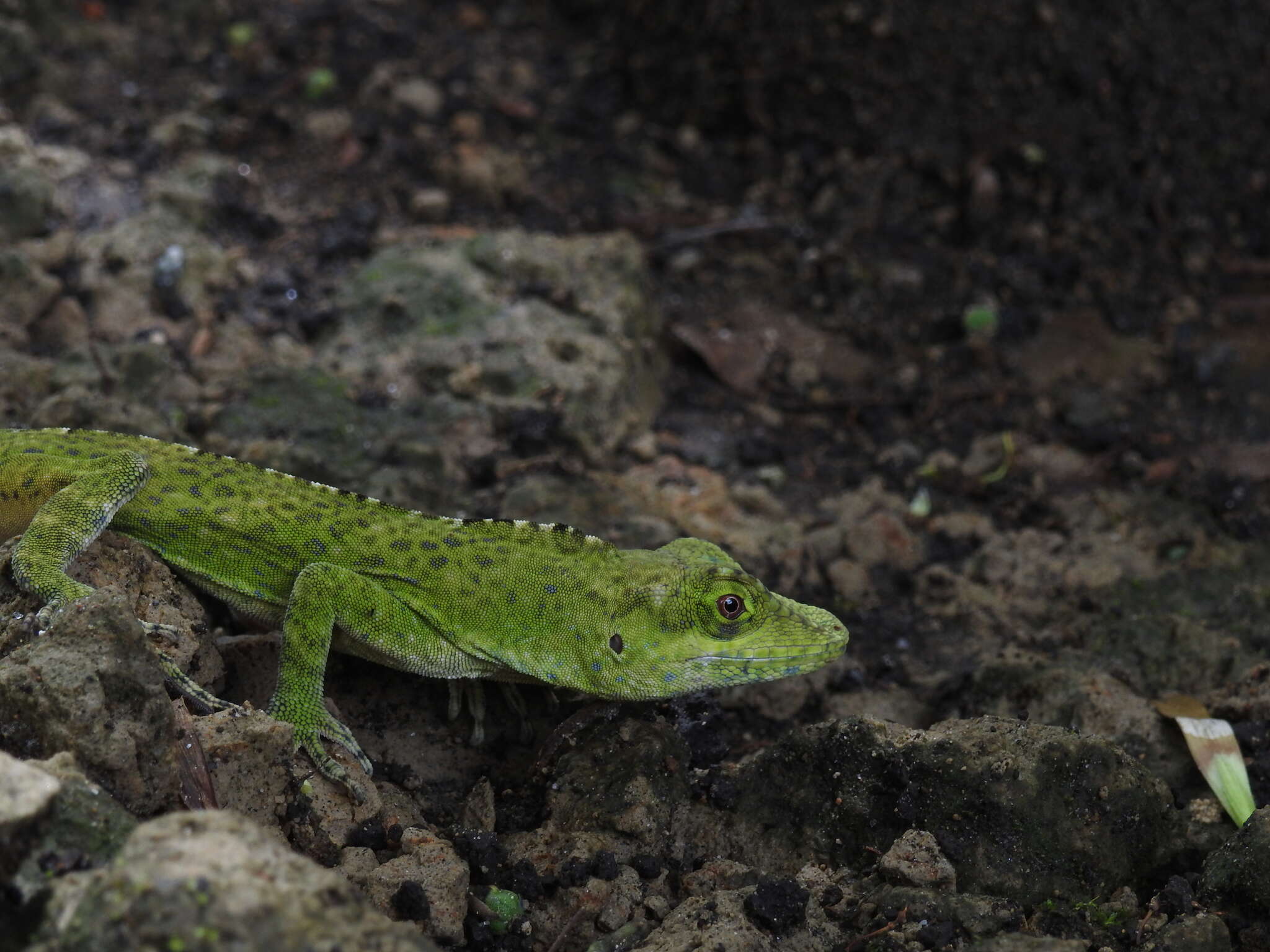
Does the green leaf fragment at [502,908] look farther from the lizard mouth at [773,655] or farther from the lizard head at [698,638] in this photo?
the lizard mouth at [773,655]

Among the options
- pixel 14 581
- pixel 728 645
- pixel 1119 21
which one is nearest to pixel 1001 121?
pixel 1119 21

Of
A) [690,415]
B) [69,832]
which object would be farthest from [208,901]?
[690,415]

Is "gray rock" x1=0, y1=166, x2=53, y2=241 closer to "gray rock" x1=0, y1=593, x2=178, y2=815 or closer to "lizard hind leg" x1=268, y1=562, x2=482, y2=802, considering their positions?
"lizard hind leg" x1=268, y1=562, x2=482, y2=802

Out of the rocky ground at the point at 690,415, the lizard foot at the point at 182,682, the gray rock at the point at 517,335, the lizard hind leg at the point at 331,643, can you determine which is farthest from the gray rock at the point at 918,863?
the gray rock at the point at 517,335

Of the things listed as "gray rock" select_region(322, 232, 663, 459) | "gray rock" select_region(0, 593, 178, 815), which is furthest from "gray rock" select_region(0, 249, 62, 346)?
"gray rock" select_region(0, 593, 178, 815)

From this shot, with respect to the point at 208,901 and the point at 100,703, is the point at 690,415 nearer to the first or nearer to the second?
the point at 100,703

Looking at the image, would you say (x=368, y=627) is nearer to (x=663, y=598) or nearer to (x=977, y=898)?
(x=663, y=598)
